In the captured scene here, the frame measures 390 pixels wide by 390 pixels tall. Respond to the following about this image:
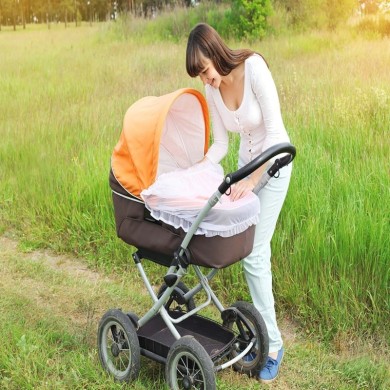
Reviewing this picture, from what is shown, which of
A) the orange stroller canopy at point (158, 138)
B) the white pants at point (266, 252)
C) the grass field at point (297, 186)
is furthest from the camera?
the grass field at point (297, 186)

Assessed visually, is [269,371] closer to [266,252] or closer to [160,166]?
[266,252]

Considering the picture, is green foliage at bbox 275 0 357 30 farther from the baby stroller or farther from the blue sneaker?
the blue sneaker

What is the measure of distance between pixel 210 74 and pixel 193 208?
61cm

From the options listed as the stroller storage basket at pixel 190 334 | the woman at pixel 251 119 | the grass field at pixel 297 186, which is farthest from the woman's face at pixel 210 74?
the grass field at pixel 297 186

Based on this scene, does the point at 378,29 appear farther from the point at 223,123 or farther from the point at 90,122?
the point at 223,123

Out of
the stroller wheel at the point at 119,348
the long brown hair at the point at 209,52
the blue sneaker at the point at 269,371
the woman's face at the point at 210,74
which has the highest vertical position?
the long brown hair at the point at 209,52

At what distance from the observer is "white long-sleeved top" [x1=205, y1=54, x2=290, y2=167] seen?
2717mm

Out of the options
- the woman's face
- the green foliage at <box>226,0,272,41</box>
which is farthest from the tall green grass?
the green foliage at <box>226,0,272,41</box>

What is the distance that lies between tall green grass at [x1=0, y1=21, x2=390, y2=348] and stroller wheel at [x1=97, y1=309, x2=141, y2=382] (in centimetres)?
102

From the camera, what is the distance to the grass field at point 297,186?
11.7 feet

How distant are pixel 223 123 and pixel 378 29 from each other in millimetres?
10435

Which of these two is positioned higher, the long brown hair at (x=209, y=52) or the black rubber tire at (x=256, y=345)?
the long brown hair at (x=209, y=52)

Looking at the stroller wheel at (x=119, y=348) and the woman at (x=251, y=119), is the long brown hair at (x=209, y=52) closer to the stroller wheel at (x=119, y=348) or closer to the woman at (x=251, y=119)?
the woman at (x=251, y=119)

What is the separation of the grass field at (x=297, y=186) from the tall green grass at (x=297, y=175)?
0.01 meters
